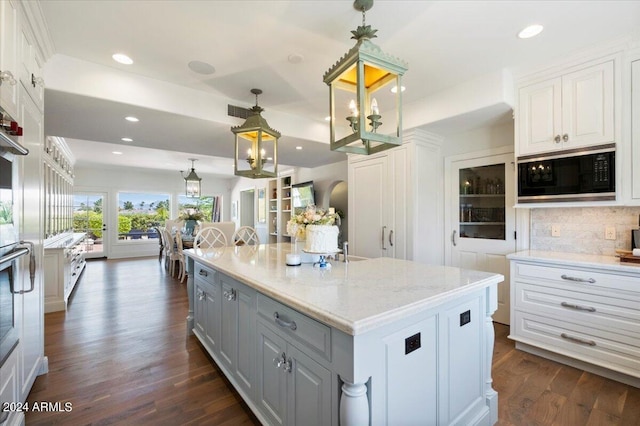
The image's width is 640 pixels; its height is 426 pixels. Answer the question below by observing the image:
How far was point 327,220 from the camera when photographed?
6.99 feet

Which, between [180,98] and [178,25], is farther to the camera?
[180,98]

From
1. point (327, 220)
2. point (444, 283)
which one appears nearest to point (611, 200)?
point (444, 283)

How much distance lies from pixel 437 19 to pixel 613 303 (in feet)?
8.49

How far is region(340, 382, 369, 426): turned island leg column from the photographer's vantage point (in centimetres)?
110

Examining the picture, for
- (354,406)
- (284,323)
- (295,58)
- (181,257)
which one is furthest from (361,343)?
(181,257)

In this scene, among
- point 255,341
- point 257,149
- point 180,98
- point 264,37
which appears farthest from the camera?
point 180,98

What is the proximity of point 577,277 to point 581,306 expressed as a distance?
25 cm

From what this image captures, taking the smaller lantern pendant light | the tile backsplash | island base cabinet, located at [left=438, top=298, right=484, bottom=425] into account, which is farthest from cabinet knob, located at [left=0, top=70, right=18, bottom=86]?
the smaller lantern pendant light

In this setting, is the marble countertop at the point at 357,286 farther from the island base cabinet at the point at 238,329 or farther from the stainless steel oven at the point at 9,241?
the stainless steel oven at the point at 9,241

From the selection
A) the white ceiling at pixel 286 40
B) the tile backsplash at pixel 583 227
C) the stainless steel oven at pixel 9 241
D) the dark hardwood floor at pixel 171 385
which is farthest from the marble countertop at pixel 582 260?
the stainless steel oven at pixel 9 241

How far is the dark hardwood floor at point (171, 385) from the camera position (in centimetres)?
193

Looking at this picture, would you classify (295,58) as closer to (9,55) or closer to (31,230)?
(9,55)

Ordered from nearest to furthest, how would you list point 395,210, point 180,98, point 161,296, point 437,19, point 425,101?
point 437,19, point 180,98, point 425,101, point 395,210, point 161,296

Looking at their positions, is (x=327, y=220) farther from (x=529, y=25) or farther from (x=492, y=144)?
(x=492, y=144)
